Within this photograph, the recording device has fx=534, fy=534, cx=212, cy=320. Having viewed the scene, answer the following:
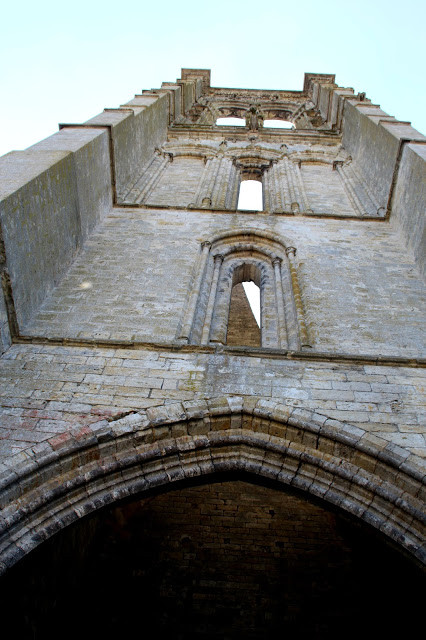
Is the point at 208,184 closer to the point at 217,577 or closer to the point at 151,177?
the point at 151,177

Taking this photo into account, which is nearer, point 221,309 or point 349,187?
point 221,309

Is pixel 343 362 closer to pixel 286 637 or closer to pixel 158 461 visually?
pixel 158 461

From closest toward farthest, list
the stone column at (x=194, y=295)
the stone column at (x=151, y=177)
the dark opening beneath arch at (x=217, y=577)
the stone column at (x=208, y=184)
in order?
the stone column at (x=194, y=295) → the dark opening beneath arch at (x=217, y=577) → the stone column at (x=208, y=184) → the stone column at (x=151, y=177)

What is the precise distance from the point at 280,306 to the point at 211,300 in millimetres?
857

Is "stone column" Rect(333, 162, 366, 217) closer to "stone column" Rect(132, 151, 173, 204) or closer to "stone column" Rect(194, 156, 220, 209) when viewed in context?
"stone column" Rect(194, 156, 220, 209)

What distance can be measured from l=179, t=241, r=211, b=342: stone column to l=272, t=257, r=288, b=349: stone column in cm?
99

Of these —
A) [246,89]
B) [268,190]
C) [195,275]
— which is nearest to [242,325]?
[268,190]

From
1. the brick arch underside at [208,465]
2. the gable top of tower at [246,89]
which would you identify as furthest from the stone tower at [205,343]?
the gable top of tower at [246,89]

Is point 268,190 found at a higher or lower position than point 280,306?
higher

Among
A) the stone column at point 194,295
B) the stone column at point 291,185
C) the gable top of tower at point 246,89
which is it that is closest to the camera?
the stone column at point 194,295

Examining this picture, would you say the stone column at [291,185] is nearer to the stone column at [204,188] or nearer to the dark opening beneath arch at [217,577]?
the stone column at [204,188]

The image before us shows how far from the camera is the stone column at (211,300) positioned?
5859 millimetres

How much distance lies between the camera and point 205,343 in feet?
18.8

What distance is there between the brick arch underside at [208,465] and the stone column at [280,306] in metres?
1.57
